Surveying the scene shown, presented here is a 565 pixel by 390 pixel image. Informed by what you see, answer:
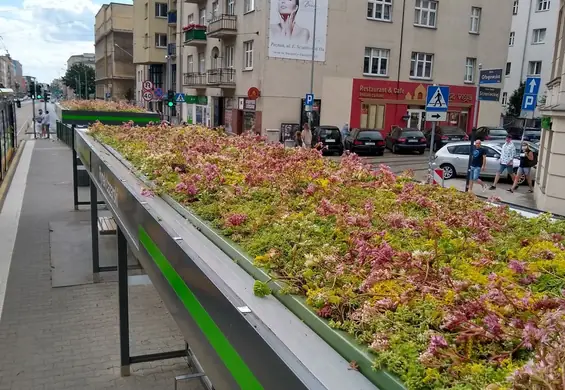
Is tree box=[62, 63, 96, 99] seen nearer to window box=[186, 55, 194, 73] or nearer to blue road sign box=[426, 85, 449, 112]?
window box=[186, 55, 194, 73]

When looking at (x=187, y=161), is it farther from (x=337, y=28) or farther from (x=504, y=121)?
(x=504, y=121)

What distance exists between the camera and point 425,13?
1345 inches

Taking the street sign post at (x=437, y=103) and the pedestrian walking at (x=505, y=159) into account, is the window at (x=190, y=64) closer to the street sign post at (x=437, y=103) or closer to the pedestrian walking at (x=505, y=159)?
the pedestrian walking at (x=505, y=159)

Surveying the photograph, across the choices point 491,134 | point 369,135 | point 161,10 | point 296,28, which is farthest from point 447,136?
point 161,10

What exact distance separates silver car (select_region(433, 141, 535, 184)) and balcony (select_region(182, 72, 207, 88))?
20775 millimetres

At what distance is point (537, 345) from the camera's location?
1.79 meters

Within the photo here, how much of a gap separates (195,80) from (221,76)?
6336mm

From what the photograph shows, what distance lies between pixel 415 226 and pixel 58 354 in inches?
199

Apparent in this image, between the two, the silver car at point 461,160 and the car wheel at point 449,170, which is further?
the car wheel at point 449,170

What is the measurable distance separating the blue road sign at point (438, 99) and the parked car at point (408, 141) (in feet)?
55.1

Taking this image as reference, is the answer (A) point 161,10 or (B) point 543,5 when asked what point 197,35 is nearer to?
(A) point 161,10

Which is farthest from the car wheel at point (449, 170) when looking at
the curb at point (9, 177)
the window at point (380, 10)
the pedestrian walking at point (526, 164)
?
the curb at point (9, 177)

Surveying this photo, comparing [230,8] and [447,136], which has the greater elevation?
[230,8]

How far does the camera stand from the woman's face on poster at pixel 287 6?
29.8 meters
